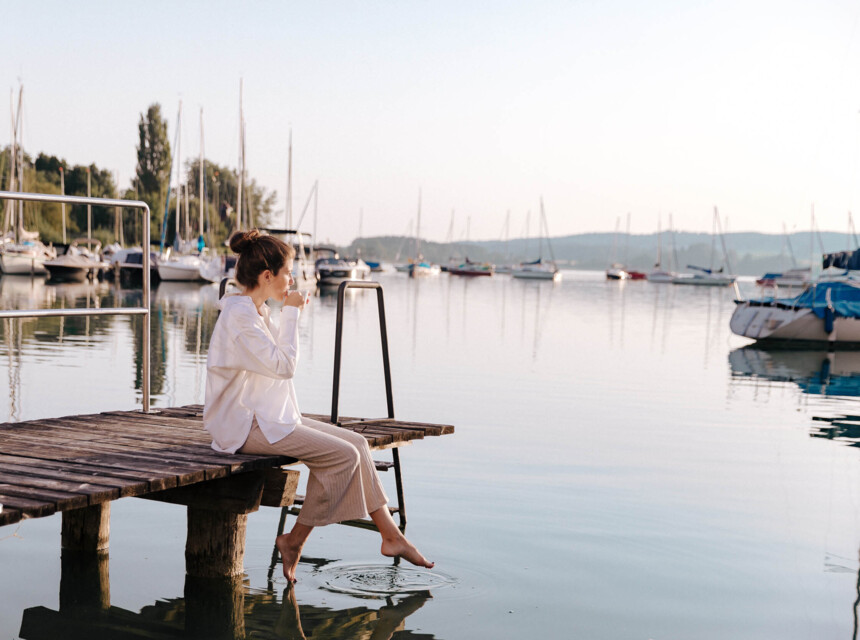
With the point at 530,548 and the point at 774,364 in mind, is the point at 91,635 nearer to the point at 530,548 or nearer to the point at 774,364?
the point at 530,548

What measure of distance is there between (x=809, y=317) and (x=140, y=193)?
71.6m

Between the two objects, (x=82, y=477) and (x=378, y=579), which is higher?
(x=82, y=477)

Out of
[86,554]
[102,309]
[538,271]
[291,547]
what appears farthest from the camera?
[538,271]

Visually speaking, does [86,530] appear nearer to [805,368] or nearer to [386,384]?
[386,384]

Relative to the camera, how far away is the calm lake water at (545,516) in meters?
6.00

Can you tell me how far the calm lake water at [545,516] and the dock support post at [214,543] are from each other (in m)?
0.19

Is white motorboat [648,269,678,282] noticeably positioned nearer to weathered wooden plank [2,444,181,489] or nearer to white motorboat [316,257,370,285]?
white motorboat [316,257,370,285]

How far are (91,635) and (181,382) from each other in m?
10.4

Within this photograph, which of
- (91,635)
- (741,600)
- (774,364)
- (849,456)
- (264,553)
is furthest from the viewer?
(774,364)

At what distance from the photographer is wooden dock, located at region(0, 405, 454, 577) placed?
15.7 feet

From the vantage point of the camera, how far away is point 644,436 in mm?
12414

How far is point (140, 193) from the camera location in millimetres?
90125

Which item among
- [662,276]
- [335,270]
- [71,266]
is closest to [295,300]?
[71,266]

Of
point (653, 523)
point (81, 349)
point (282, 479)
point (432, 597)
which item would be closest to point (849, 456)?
point (653, 523)
